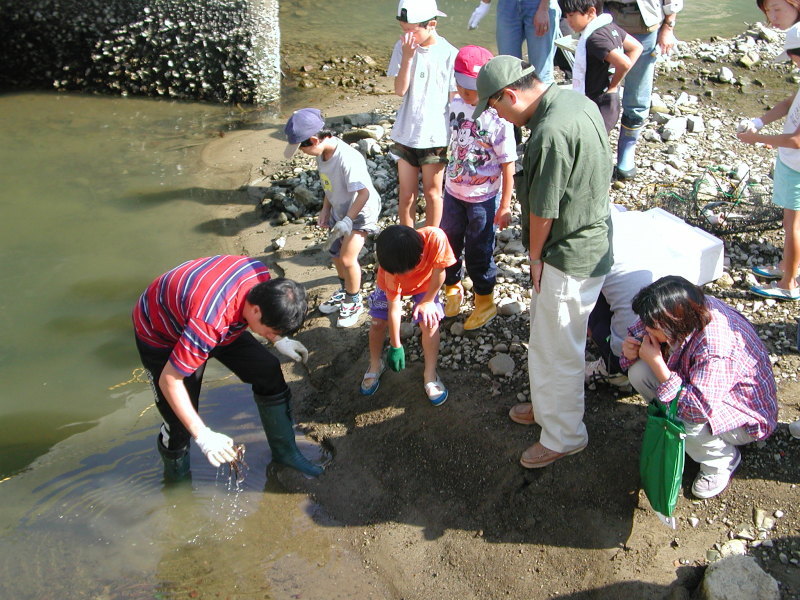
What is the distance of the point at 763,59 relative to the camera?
8516 mm

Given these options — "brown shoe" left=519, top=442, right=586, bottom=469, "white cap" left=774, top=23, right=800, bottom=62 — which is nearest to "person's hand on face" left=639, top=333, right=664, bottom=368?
"brown shoe" left=519, top=442, right=586, bottom=469

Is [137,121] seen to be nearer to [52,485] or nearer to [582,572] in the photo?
[52,485]

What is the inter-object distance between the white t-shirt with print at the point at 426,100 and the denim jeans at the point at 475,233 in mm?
500

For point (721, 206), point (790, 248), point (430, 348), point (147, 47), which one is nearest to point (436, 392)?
point (430, 348)

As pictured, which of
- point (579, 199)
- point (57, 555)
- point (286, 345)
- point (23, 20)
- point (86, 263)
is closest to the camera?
point (579, 199)

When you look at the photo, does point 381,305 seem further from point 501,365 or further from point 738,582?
point 738,582

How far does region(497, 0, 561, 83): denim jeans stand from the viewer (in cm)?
553

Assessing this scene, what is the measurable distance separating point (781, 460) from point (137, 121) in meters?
6.99

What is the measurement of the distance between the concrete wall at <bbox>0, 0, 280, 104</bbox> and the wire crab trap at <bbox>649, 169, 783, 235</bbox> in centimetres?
497

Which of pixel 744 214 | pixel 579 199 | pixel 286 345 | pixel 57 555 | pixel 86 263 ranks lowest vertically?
pixel 57 555

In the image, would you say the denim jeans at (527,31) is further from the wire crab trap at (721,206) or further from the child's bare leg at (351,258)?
the child's bare leg at (351,258)

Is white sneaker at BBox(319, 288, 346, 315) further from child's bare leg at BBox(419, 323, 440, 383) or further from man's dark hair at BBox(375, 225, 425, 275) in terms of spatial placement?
man's dark hair at BBox(375, 225, 425, 275)

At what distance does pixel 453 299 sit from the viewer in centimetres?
441

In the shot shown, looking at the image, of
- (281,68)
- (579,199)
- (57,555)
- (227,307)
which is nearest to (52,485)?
(57,555)
